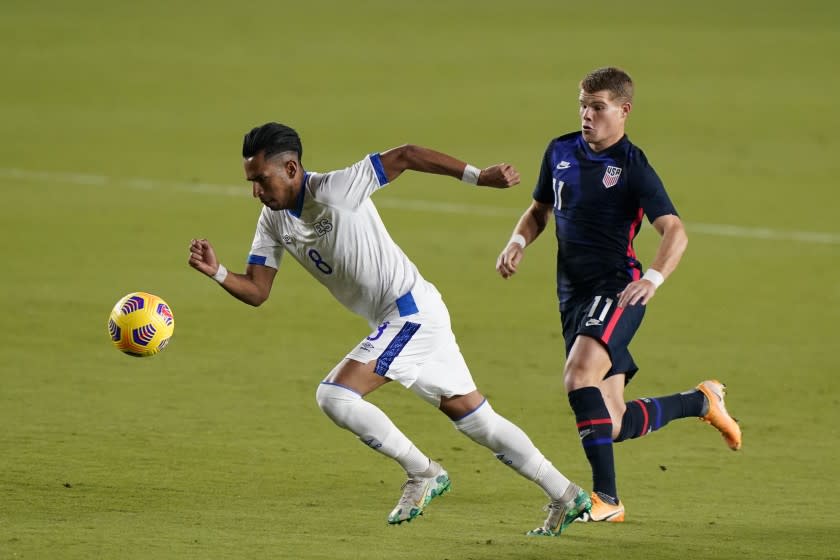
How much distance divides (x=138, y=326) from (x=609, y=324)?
2.38m

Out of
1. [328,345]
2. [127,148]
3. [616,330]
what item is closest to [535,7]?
[127,148]

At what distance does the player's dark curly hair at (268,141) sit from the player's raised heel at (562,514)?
210 centimetres

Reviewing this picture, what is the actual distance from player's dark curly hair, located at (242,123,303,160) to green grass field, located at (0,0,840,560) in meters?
1.81

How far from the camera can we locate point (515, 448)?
24.4ft

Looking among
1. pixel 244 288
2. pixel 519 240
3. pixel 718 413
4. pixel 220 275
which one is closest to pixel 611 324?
pixel 519 240

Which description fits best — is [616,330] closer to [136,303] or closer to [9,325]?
[136,303]

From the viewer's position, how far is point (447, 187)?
63.9 ft

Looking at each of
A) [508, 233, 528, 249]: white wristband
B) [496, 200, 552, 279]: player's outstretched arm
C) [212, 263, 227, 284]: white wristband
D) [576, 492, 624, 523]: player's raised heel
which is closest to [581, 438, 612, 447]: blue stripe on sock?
[576, 492, 624, 523]: player's raised heel

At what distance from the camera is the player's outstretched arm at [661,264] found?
7375 mm

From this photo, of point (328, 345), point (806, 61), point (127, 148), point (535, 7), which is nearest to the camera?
point (328, 345)

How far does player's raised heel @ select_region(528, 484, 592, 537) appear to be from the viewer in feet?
24.4

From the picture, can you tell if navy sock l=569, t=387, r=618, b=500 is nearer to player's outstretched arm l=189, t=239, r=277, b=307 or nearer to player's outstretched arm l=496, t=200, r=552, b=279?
player's outstretched arm l=496, t=200, r=552, b=279

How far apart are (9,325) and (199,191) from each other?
6.59 meters

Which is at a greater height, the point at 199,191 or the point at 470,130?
the point at 470,130
